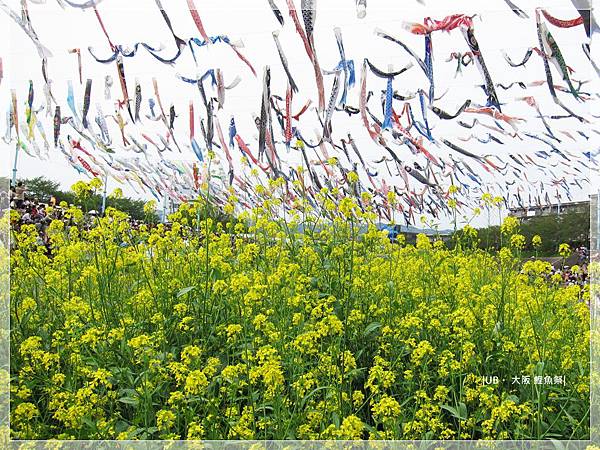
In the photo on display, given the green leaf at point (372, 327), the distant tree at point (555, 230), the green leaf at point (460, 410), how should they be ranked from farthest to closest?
the distant tree at point (555, 230) → the green leaf at point (372, 327) → the green leaf at point (460, 410)

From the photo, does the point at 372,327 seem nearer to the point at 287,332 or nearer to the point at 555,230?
the point at 287,332

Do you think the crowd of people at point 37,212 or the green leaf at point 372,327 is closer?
the green leaf at point 372,327

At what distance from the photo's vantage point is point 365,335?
195cm

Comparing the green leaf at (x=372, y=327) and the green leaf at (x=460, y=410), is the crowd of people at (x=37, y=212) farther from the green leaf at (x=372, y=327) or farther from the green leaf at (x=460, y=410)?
the green leaf at (x=460, y=410)

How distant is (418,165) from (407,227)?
0.23 m

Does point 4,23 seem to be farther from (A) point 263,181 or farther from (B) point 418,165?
(B) point 418,165

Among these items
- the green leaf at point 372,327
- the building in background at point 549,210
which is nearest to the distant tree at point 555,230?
the building in background at point 549,210

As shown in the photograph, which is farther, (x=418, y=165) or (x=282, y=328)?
(x=418, y=165)

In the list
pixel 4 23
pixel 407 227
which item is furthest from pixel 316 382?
pixel 4 23

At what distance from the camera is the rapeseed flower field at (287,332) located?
174cm

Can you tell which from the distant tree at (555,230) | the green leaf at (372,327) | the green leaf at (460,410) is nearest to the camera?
the green leaf at (460,410)

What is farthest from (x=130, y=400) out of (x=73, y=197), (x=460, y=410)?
Result: (x=460, y=410)

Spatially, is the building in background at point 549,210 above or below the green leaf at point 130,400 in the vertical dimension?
above

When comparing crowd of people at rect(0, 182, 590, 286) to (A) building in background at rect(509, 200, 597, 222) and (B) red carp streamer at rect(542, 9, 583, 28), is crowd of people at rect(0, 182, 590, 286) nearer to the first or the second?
(A) building in background at rect(509, 200, 597, 222)
